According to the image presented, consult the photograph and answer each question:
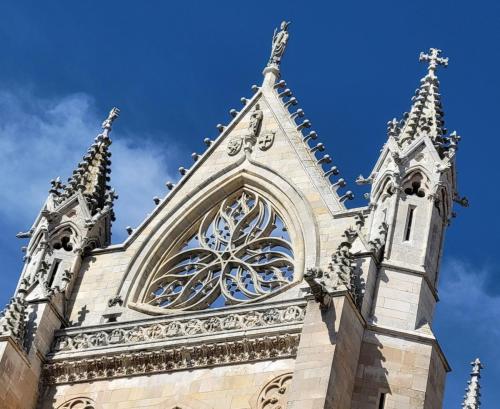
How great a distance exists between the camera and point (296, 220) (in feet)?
113

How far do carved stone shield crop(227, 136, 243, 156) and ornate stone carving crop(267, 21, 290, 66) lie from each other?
8.03 feet

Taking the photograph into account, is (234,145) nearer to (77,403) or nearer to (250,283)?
(250,283)

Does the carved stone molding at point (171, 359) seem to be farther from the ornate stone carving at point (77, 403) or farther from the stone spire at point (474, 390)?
the stone spire at point (474, 390)

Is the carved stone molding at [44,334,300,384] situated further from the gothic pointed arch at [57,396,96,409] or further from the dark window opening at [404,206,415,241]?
the dark window opening at [404,206,415,241]

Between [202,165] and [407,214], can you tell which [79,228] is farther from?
[407,214]

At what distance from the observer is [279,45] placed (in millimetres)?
39188

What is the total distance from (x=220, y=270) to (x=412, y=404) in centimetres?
603

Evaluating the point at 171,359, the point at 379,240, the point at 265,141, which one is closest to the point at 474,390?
the point at 379,240

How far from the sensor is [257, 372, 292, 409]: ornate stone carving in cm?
3116

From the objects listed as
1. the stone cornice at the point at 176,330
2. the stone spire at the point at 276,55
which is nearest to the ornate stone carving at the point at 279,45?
the stone spire at the point at 276,55

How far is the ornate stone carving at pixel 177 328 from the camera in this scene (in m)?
32.1

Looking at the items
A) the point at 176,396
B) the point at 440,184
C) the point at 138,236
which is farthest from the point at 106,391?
the point at 440,184

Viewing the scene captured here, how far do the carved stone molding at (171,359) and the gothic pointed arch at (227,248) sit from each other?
1.56 m

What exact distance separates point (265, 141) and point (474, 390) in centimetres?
749
